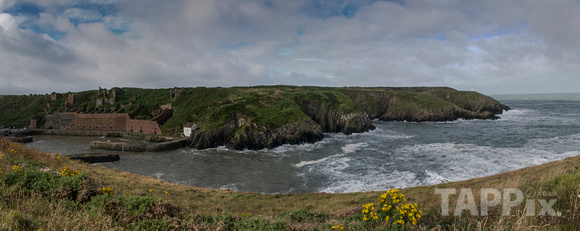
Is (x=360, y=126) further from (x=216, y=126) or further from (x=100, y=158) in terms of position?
(x=100, y=158)

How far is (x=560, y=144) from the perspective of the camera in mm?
37812

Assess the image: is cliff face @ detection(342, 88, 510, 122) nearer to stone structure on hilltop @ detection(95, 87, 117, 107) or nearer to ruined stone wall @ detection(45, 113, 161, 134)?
ruined stone wall @ detection(45, 113, 161, 134)

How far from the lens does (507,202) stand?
7559 millimetres

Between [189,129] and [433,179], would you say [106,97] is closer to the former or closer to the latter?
[189,129]

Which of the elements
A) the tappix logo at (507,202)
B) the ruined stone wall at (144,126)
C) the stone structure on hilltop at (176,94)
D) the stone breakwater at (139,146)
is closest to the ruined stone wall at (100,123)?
the ruined stone wall at (144,126)

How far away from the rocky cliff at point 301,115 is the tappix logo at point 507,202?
37.4 meters

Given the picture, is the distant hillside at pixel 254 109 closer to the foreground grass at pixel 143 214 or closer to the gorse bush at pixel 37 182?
the gorse bush at pixel 37 182

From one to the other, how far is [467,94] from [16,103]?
174508 millimetres

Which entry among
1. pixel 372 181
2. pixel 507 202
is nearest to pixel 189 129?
pixel 372 181

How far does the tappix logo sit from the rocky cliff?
37.4m

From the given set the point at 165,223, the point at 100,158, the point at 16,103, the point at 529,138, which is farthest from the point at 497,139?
the point at 16,103

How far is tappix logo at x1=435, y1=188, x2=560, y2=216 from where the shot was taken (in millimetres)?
6824

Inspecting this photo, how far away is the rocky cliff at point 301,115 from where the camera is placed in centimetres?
4672

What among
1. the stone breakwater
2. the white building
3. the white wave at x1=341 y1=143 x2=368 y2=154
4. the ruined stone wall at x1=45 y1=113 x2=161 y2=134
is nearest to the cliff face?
the white wave at x1=341 y1=143 x2=368 y2=154
